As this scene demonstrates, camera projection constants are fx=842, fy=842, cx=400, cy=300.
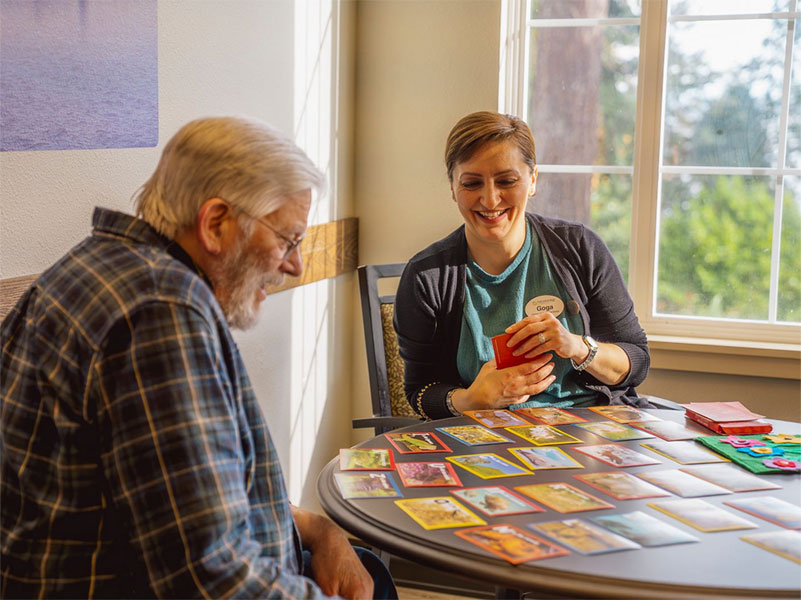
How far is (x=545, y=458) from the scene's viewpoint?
1734 millimetres

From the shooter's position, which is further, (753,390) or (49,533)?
(753,390)

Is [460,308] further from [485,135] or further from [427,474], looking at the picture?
[427,474]

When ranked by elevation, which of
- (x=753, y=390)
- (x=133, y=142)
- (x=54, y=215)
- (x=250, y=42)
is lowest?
(x=753, y=390)

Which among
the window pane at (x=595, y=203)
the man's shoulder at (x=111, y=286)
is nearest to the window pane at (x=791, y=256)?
the window pane at (x=595, y=203)

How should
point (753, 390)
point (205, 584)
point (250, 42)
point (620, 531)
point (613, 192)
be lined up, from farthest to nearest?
point (613, 192) < point (753, 390) < point (250, 42) < point (620, 531) < point (205, 584)

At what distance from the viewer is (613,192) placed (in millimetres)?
3424

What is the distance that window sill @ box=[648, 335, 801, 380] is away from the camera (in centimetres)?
310

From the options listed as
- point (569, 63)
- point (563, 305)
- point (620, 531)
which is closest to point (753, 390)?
point (563, 305)

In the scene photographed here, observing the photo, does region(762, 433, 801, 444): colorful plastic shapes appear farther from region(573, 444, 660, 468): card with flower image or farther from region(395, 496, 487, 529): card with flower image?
region(395, 496, 487, 529): card with flower image

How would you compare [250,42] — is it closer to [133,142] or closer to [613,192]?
[133,142]

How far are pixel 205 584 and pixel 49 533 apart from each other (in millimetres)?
233

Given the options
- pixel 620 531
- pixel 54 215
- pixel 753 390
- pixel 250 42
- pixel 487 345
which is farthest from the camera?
pixel 753 390

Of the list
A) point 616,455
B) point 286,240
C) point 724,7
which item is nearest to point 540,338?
point 616,455

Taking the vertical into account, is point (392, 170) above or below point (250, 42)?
below
